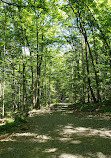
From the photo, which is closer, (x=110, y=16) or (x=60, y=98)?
(x=110, y=16)

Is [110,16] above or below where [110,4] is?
Result: below

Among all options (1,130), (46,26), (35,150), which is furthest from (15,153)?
(46,26)

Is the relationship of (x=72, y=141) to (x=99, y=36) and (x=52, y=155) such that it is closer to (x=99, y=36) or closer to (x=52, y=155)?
(x=52, y=155)

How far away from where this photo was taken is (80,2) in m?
11.4

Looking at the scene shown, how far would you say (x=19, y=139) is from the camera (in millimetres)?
4496

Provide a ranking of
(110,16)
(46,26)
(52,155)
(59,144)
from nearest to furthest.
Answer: (52,155) < (59,144) < (110,16) < (46,26)

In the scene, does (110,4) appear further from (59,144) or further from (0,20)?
(59,144)

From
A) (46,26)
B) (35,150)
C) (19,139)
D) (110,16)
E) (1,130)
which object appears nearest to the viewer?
(35,150)

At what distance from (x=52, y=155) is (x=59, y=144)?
Answer: 79 cm

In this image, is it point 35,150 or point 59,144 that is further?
point 59,144

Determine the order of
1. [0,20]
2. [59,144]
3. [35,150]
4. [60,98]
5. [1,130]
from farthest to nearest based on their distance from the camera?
[60,98] < [0,20] < [1,130] < [59,144] < [35,150]

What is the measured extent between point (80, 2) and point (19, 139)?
474 inches

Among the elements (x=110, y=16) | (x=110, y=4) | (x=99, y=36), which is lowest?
(x=99, y=36)

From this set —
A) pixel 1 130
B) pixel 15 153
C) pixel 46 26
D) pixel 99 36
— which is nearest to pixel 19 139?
pixel 15 153
